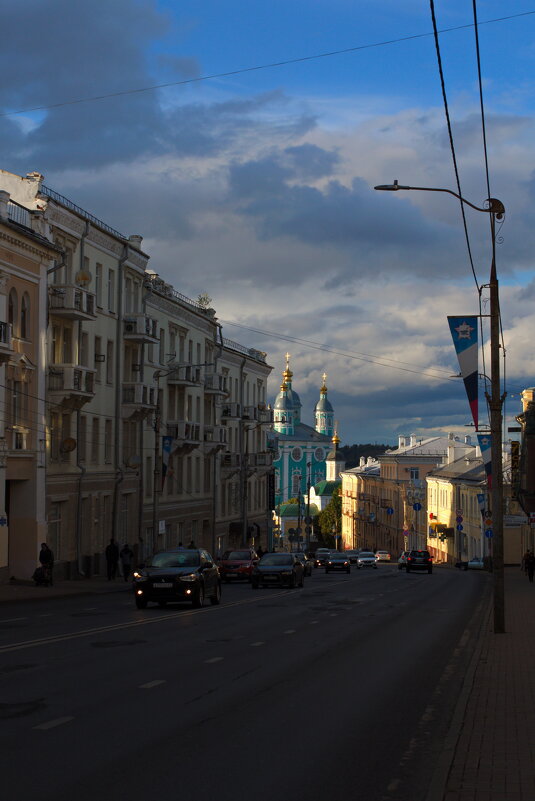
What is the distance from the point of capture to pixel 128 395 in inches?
1930

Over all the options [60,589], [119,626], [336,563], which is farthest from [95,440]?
[119,626]

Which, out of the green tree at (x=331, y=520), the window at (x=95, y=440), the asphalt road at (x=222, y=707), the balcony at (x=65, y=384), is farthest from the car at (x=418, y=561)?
the green tree at (x=331, y=520)

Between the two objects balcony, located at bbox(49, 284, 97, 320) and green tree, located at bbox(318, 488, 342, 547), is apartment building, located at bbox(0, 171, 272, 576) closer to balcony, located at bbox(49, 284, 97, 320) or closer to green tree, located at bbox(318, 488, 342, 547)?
balcony, located at bbox(49, 284, 97, 320)

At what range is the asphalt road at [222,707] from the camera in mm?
8094

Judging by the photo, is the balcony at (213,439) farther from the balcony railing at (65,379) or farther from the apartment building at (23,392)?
the apartment building at (23,392)

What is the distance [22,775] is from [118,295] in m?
41.0

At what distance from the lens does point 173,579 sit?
26562mm

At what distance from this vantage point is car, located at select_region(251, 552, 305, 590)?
39.7 m

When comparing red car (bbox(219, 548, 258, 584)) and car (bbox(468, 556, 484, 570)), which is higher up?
red car (bbox(219, 548, 258, 584))

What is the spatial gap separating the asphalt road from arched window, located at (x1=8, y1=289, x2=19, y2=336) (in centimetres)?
1577

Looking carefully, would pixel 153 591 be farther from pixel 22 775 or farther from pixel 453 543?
pixel 453 543

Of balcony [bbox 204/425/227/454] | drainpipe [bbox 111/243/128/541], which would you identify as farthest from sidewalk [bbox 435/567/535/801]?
balcony [bbox 204/425/227/454]

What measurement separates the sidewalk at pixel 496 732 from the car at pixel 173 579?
34.7ft

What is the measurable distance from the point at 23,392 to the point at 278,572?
11113 millimetres
